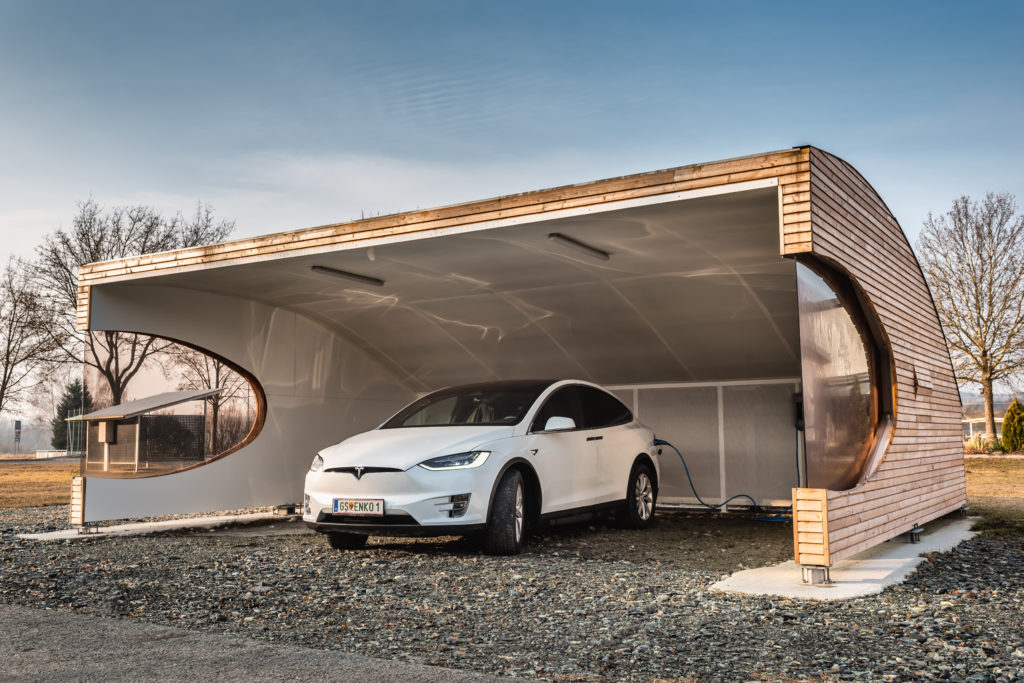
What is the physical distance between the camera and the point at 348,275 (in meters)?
9.99

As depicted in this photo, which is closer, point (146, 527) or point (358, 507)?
point (358, 507)

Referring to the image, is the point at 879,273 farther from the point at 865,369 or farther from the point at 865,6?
the point at 865,6

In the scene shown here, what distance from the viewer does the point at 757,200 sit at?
6.70 meters

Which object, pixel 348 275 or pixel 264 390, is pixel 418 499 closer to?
pixel 348 275

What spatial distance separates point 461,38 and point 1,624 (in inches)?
512

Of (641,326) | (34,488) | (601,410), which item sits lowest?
(34,488)

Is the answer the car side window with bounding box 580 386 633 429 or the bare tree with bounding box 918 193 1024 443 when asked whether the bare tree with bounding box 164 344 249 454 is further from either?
the bare tree with bounding box 918 193 1024 443

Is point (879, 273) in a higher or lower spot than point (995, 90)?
lower

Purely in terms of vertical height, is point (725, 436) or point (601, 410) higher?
point (601, 410)

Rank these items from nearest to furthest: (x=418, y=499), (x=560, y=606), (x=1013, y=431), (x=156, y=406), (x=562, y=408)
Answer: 1. (x=560, y=606)
2. (x=418, y=499)
3. (x=562, y=408)
4. (x=156, y=406)
5. (x=1013, y=431)

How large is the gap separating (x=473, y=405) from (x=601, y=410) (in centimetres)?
145

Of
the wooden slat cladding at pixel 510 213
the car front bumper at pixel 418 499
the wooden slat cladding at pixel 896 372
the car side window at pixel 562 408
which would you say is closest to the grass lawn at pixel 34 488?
the wooden slat cladding at pixel 510 213

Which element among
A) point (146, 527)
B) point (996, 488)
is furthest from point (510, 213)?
point (996, 488)

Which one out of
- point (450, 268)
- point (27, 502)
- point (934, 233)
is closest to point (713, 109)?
point (450, 268)
